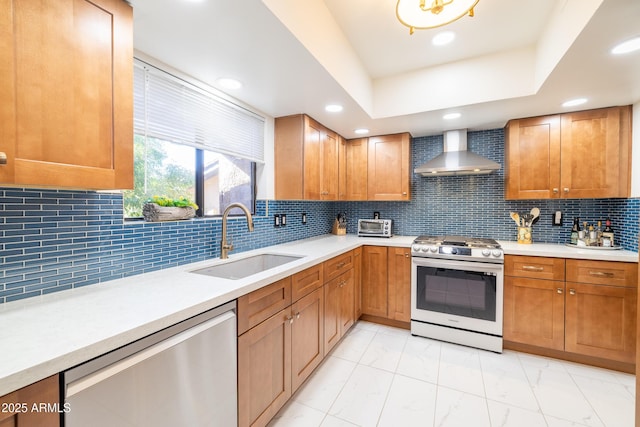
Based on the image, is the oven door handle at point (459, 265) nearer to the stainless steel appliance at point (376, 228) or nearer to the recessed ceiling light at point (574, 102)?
the stainless steel appliance at point (376, 228)

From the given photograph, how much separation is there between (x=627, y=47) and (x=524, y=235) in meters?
1.81

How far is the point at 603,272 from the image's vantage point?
210 centimetres

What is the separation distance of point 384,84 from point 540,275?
2258 millimetres

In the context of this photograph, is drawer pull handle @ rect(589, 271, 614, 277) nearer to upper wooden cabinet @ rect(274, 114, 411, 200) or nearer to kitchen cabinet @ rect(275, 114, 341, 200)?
upper wooden cabinet @ rect(274, 114, 411, 200)

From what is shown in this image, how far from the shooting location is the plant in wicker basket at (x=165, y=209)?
155 cm

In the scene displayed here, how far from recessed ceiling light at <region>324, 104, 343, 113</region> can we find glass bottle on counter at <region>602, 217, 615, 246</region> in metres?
2.67

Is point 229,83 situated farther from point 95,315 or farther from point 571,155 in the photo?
point 571,155

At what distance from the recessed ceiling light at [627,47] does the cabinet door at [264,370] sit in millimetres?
2399

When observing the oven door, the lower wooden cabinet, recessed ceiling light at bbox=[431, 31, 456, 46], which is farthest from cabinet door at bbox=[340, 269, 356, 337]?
recessed ceiling light at bbox=[431, 31, 456, 46]

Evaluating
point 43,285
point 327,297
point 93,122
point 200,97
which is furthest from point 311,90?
point 43,285

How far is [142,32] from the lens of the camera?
4.29 ft

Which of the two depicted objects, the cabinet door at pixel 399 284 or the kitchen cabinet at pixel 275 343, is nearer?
the kitchen cabinet at pixel 275 343

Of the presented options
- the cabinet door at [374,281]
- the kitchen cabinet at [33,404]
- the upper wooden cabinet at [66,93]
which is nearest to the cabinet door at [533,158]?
the cabinet door at [374,281]

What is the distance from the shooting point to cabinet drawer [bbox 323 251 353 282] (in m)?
2.16
